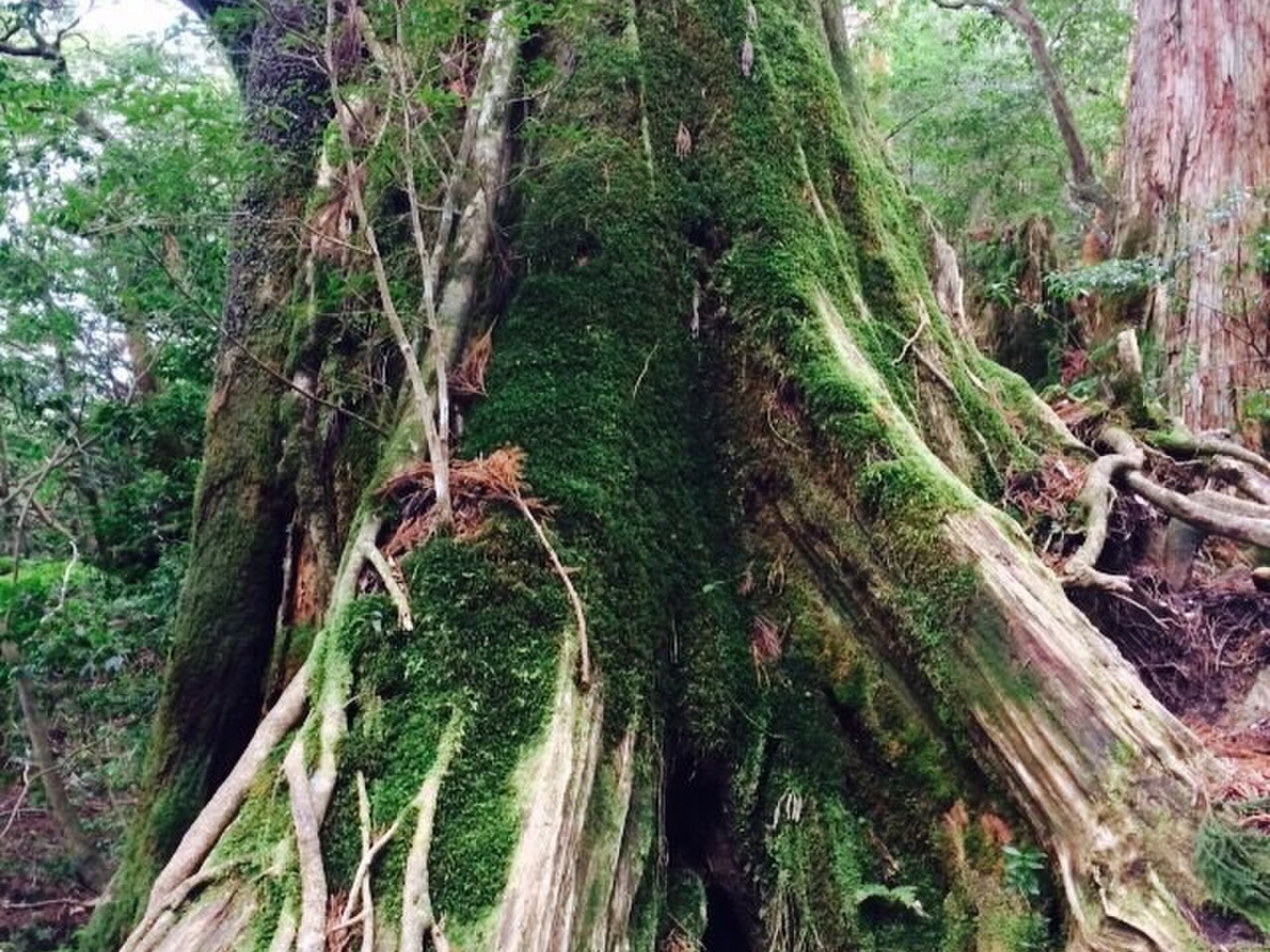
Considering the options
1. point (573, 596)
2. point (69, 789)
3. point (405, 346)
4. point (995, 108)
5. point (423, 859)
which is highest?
point (995, 108)

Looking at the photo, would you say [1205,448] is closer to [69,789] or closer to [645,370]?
[645,370]

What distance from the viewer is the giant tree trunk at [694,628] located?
2590 mm

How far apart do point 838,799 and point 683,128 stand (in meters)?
2.88

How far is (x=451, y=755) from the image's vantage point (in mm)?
2650

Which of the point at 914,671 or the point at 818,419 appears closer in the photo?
the point at 914,671

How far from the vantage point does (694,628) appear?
351 cm

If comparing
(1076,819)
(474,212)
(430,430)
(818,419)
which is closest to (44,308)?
(474,212)

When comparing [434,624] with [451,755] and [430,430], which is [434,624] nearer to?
[451,755]

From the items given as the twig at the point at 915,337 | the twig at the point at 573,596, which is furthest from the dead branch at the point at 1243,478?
the twig at the point at 573,596

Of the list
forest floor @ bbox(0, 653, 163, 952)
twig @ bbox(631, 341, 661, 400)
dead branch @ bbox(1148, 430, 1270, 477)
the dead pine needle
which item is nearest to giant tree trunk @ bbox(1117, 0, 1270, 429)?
dead branch @ bbox(1148, 430, 1270, 477)

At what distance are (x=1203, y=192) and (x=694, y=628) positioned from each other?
6811 millimetres

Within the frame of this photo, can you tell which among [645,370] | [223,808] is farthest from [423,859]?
[645,370]

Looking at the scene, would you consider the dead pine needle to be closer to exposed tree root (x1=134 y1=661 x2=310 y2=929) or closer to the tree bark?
exposed tree root (x1=134 y1=661 x2=310 y2=929)

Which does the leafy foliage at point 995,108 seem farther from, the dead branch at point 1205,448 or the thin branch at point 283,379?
the thin branch at point 283,379
